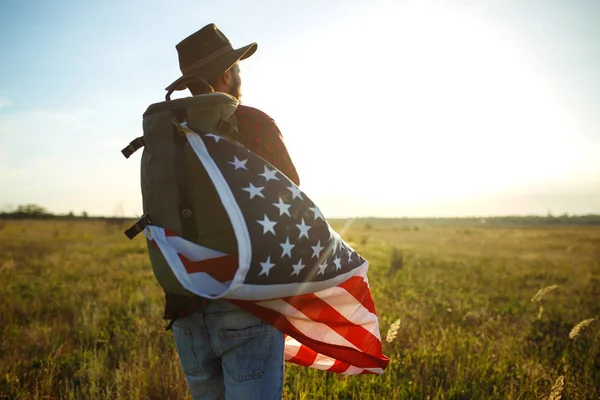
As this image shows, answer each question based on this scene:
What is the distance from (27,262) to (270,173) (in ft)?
44.0

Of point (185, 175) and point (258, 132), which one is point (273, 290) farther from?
point (258, 132)

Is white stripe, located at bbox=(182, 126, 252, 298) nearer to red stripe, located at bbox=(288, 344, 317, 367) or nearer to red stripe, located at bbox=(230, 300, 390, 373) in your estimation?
red stripe, located at bbox=(230, 300, 390, 373)

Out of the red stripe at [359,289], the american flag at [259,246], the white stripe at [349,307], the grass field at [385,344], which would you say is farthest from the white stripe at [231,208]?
the grass field at [385,344]

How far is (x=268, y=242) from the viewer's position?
59.3 inches

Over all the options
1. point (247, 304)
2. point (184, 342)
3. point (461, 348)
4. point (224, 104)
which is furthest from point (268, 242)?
point (461, 348)

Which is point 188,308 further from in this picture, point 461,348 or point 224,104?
point 461,348

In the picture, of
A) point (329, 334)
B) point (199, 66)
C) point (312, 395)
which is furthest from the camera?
point (312, 395)

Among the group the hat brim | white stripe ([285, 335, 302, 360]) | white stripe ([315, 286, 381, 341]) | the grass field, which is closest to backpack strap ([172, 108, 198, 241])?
the hat brim

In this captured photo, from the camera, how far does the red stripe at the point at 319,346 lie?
1658 mm

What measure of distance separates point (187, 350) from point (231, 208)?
87 cm

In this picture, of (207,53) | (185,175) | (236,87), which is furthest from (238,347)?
(207,53)

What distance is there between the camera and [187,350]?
1.81m

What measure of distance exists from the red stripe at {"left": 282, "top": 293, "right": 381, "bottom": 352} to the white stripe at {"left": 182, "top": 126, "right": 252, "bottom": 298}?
49 centimetres

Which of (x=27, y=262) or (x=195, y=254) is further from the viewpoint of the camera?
(x=27, y=262)
